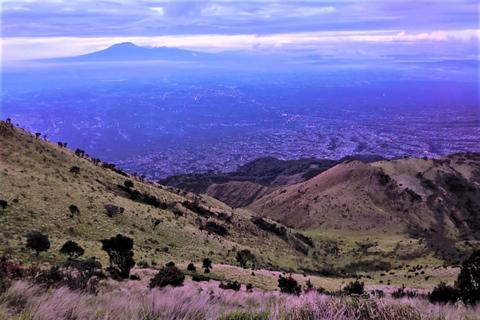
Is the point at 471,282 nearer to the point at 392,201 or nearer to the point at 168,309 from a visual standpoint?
the point at 168,309

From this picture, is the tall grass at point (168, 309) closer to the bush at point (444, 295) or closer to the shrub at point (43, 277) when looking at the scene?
the shrub at point (43, 277)

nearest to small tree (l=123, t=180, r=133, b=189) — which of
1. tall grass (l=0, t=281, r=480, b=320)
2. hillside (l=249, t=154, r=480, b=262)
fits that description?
tall grass (l=0, t=281, r=480, b=320)

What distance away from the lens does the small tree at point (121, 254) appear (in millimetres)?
16750

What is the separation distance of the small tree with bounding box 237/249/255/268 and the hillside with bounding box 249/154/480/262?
32.8 metres

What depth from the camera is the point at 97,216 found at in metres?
26.8

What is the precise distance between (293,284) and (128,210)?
17913 mm

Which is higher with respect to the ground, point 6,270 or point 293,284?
point 6,270

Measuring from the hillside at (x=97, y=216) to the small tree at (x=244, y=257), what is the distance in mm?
832

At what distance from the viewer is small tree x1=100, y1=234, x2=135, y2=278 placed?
659 inches

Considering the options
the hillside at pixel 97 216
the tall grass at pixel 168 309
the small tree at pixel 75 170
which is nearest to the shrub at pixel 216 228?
the hillside at pixel 97 216

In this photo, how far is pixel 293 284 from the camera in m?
18.4

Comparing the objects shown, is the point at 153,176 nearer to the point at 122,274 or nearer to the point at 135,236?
the point at 135,236

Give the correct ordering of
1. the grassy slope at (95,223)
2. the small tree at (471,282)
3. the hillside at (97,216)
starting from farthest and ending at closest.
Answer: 1. the hillside at (97,216)
2. the grassy slope at (95,223)
3. the small tree at (471,282)

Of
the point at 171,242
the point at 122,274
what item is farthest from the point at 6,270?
the point at 171,242
